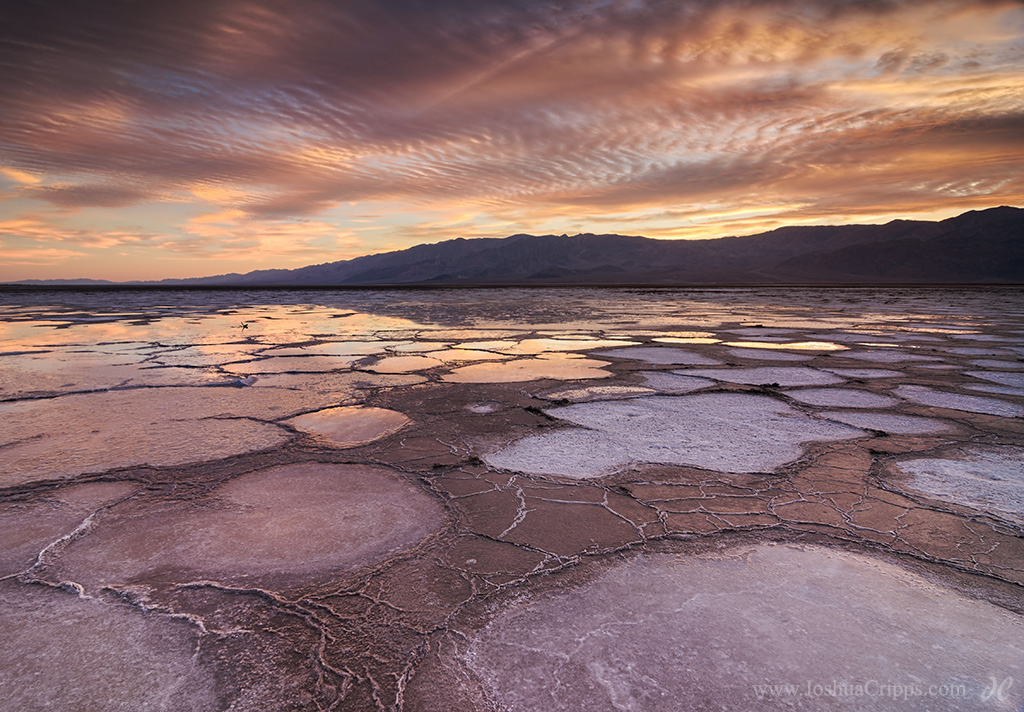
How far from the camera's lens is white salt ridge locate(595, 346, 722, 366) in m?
5.24

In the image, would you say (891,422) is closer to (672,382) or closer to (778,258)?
(672,382)

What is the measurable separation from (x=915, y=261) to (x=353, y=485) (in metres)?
124

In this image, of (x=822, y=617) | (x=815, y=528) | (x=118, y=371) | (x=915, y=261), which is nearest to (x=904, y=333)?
(x=815, y=528)

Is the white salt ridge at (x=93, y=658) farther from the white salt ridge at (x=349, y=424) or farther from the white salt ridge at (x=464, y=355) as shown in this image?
the white salt ridge at (x=464, y=355)

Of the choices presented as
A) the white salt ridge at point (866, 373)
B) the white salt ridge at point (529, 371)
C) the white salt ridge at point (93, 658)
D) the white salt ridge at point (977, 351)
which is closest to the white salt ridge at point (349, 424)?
the white salt ridge at point (529, 371)

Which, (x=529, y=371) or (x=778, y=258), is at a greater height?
(x=778, y=258)

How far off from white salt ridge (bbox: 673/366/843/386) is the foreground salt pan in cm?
294

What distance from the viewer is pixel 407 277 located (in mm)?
199875

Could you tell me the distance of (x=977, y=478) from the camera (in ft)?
7.30

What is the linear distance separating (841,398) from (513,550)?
3.24m

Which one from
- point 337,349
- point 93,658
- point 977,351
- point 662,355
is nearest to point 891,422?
point 662,355

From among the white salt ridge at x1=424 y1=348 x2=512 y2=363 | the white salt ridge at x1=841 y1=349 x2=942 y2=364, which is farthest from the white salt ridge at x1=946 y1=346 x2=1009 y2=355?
the white salt ridge at x1=424 y1=348 x2=512 y2=363

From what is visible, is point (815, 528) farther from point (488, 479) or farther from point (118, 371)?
point (118, 371)

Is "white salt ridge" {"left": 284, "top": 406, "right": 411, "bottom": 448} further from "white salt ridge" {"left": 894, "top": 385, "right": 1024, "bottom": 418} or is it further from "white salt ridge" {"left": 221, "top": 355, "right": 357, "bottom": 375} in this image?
"white salt ridge" {"left": 894, "top": 385, "right": 1024, "bottom": 418}
